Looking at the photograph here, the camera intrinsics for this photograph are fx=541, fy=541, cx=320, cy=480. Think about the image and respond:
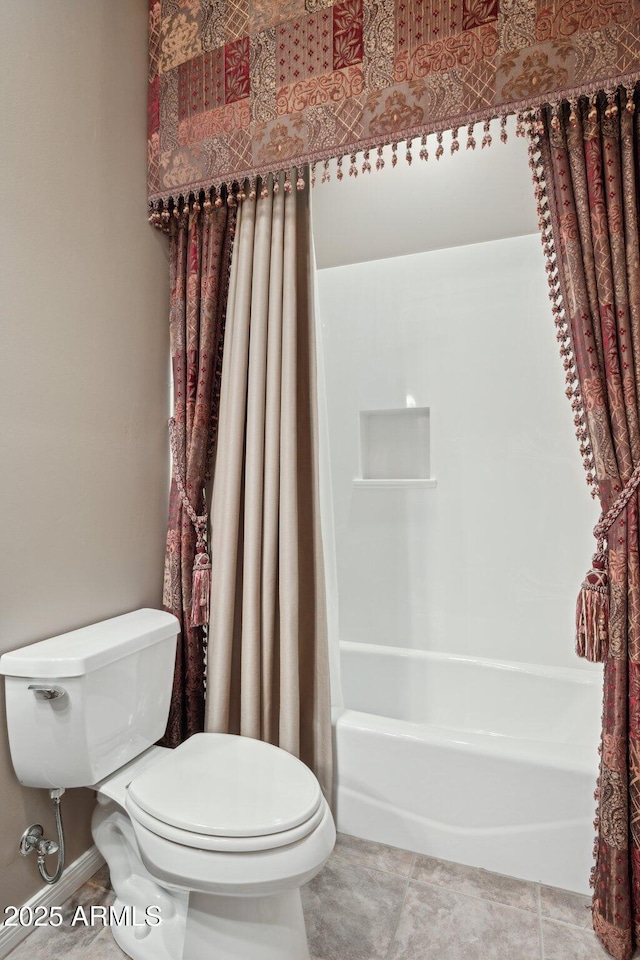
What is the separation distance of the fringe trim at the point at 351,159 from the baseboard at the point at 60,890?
205 cm

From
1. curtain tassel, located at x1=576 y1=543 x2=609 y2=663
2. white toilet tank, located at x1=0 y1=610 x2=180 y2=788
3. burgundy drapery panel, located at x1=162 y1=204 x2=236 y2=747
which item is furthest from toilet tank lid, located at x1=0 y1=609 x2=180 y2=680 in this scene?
curtain tassel, located at x1=576 y1=543 x2=609 y2=663

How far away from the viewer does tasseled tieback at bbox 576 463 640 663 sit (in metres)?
1.37

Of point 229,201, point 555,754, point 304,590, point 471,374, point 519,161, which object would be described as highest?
point 519,161

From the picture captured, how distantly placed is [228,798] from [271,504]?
824 millimetres

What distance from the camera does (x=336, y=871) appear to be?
1646 mm

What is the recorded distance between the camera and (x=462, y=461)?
101 inches

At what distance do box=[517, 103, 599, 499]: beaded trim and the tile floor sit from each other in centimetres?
114

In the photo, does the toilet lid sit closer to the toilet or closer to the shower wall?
the toilet

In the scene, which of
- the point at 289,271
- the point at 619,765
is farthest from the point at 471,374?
the point at 619,765

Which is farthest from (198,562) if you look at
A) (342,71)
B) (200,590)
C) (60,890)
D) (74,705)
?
(342,71)

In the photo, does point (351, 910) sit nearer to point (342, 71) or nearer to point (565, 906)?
point (565, 906)

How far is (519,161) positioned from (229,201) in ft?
3.41

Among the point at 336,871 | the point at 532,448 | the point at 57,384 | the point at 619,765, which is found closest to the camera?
the point at 619,765

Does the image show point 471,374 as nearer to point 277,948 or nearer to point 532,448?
point 532,448
